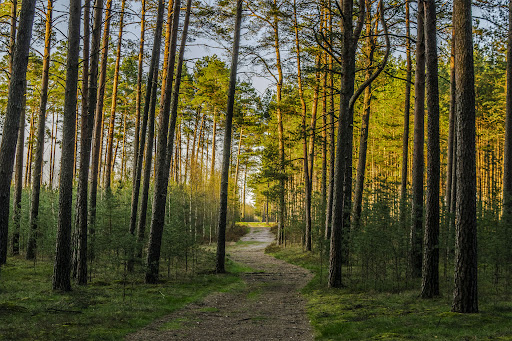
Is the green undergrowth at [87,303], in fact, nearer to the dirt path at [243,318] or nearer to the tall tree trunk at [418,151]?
the dirt path at [243,318]

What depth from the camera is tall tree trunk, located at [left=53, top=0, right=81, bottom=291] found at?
29.5ft

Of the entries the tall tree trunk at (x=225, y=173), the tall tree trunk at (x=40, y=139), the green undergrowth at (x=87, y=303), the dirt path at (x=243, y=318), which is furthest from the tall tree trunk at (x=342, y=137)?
the tall tree trunk at (x=40, y=139)

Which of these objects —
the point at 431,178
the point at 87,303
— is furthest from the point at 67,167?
the point at 431,178

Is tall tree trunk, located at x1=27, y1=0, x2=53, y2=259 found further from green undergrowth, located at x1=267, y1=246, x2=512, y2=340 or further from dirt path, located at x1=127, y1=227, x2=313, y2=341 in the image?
green undergrowth, located at x1=267, y1=246, x2=512, y2=340

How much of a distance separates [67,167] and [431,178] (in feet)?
27.4

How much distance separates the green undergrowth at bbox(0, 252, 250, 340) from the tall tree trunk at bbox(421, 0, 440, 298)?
566cm

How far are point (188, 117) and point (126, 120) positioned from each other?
725cm

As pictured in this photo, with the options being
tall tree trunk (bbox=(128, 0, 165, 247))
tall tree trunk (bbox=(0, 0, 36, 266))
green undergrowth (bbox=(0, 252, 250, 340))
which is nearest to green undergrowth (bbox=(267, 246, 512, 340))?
green undergrowth (bbox=(0, 252, 250, 340))

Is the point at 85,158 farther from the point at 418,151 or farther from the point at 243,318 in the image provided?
the point at 418,151

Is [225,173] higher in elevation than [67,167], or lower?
higher

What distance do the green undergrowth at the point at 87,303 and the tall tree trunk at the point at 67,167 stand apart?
561 millimetres

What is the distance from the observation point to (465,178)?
6621 mm

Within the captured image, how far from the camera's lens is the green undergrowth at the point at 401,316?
5.62 meters

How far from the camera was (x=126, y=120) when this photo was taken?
108 feet
